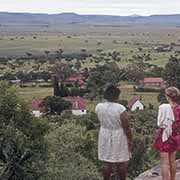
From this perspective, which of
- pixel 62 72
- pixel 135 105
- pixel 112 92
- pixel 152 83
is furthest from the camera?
pixel 62 72

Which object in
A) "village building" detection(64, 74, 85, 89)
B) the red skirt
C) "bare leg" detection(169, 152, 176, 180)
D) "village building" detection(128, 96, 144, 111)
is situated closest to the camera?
the red skirt

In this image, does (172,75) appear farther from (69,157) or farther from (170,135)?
(170,135)

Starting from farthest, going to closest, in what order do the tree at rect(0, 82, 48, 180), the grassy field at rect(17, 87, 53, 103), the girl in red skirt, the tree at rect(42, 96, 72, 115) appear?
1. the grassy field at rect(17, 87, 53, 103)
2. the tree at rect(42, 96, 72, 115)
3. the tree at rect(0, 82, 48, 180)
4. the girl in red skirt

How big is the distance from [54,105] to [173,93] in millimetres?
47181

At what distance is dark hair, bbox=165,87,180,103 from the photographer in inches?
315

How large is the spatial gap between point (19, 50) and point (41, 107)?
101 metres

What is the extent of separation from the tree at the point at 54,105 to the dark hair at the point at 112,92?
153 feet

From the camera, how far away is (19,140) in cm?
1683

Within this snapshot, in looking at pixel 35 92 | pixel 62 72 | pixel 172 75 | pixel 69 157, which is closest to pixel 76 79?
pixel 62 72

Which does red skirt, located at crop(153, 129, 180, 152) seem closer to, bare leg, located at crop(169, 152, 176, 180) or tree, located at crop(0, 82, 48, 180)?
bare leg, located at crop(169, 152, 176, 180)

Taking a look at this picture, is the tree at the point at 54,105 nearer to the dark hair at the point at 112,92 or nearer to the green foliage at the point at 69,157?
the green foliage at the point at 69,157

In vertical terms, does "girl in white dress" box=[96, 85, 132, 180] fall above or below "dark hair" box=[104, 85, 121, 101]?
below

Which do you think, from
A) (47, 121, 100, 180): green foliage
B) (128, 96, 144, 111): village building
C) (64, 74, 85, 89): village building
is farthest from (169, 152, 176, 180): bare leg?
(64, 74, 85, 89): village building

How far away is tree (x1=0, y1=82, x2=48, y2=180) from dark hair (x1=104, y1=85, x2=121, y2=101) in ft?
27.4
